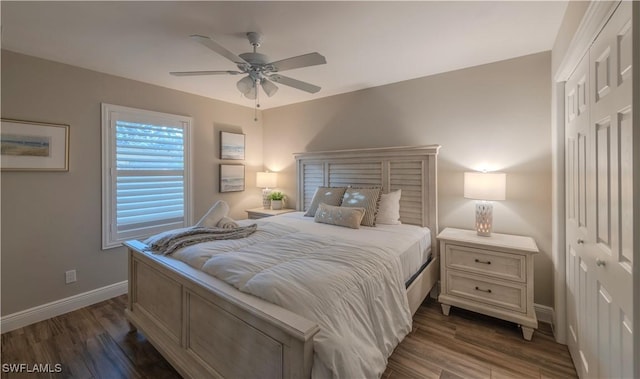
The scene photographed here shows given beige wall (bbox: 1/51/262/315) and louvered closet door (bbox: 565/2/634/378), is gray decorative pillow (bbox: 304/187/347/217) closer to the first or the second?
louvered closet door (bbox: 565/2/634/378)

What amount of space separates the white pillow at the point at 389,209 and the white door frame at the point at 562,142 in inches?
54.4

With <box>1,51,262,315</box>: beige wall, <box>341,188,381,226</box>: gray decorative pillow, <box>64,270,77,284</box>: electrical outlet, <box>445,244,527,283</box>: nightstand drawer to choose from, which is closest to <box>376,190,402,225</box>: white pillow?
<box>341,188,381,226</box>: gray decorative pillow

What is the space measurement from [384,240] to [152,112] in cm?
318

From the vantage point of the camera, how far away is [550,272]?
8.25 feet

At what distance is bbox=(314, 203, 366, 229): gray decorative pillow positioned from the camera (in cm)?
283

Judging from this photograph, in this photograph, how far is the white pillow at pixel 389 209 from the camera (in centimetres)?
304

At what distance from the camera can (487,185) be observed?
8.18 feet

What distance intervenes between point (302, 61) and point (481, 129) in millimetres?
2058

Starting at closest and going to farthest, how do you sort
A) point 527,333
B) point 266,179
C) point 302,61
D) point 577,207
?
point 577,207 → point 302,61 → point 527,333 → point 266,179

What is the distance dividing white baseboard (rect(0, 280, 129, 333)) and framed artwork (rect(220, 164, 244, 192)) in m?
1.75

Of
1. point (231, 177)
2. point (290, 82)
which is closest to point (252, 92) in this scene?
point (290, 82)

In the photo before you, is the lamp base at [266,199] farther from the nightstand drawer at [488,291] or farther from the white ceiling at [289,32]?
the nightstand drawer at [488,291]

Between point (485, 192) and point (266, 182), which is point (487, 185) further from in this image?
point (266, 182)

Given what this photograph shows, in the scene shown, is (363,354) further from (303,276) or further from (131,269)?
(131,269)
